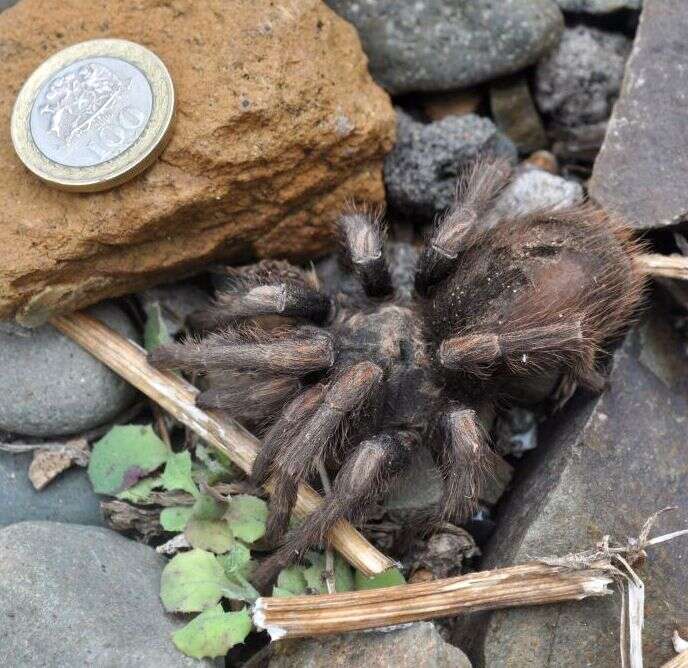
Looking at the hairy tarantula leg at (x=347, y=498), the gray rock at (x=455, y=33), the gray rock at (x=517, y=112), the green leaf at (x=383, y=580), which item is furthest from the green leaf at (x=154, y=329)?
the gray rock at (x=517, y=112)

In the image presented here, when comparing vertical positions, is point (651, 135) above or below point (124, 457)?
above

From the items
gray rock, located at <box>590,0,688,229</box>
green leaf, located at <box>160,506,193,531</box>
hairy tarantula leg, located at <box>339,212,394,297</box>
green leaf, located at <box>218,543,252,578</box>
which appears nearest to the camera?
green leaf, located at <box>218,543,252,578</box>

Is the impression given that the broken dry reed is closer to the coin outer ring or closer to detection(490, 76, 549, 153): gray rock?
the coin outer ring

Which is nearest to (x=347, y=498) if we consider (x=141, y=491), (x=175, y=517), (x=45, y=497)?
(x=175, y=517)

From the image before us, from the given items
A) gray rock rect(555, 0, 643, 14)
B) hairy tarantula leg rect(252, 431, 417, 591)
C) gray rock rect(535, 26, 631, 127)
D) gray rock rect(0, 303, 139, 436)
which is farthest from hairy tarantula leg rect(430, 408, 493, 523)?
gray rock rect(555, 0, 643, 14)

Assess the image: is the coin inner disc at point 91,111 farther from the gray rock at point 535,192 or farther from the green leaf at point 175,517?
the gray rock at point 535,192

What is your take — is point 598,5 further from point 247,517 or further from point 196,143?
point 247,517
